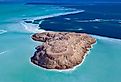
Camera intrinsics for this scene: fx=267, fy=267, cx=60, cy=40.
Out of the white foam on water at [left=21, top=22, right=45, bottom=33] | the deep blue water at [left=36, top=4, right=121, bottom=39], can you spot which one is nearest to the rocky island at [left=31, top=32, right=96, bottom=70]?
the deep blue water at [left=36, top=4, right=121, bottom=39]

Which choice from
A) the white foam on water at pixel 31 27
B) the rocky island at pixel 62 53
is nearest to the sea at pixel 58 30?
the white foam on water at pixel 31 27

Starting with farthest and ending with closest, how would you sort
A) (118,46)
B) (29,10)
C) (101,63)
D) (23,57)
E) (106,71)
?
(29,10), (118,46), (23,57), (101,63), (106,71)

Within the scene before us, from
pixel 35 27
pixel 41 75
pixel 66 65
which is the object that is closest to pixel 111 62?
pixel 66 65

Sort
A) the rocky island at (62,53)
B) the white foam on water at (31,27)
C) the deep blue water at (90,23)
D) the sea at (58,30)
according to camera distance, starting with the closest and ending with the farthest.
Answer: the sea at (58,30) < the rocky island at (62,53) < the deep blue water at (90,23) < the white foam on water at (31,27)

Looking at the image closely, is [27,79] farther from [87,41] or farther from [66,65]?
[87,41]

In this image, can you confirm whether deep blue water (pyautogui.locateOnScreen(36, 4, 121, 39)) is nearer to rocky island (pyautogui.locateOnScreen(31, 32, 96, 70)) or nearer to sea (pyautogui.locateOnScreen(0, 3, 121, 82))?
sea (pyautogui.locateOnScreen(0, 3, 121, 82))

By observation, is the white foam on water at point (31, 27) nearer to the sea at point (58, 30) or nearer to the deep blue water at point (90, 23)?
the sea at point (58, 30)

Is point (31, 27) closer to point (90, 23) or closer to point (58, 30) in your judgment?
point (58, 30)

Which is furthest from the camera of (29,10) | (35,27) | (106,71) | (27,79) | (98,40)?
(29,10)
